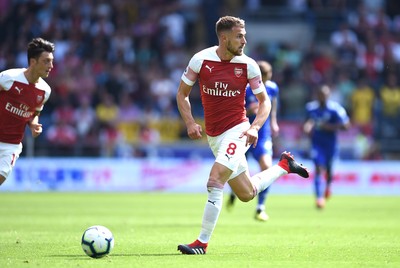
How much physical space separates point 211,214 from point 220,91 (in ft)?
5.02

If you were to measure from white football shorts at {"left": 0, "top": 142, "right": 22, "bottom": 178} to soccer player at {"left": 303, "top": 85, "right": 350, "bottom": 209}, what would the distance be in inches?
359

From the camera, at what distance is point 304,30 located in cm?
3247

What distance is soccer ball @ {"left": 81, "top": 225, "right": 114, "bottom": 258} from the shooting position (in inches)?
376

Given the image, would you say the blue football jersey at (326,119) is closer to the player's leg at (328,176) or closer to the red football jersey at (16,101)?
the player's leg at (328,176)

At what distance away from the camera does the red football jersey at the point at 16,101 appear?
11.1 m

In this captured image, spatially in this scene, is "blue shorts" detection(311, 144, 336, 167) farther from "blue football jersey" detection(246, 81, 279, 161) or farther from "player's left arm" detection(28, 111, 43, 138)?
"player's left arm" detection(28, 111, 43, 138)

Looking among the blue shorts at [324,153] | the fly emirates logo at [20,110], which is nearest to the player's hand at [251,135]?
the fly emirates logo at [20,110]

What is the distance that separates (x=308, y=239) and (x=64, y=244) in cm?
341

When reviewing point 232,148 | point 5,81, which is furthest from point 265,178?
point 5,81

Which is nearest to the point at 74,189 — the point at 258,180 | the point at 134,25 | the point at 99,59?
the point at 99,59

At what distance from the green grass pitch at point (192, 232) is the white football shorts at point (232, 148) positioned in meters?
1.04

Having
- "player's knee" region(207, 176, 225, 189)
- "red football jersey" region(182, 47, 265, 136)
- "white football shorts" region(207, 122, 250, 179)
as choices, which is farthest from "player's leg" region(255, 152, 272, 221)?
"player's knee" region(207, 176, 225, 189)

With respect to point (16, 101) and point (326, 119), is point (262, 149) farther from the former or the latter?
point (16, 101)

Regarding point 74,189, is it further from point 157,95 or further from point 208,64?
point 208,64
